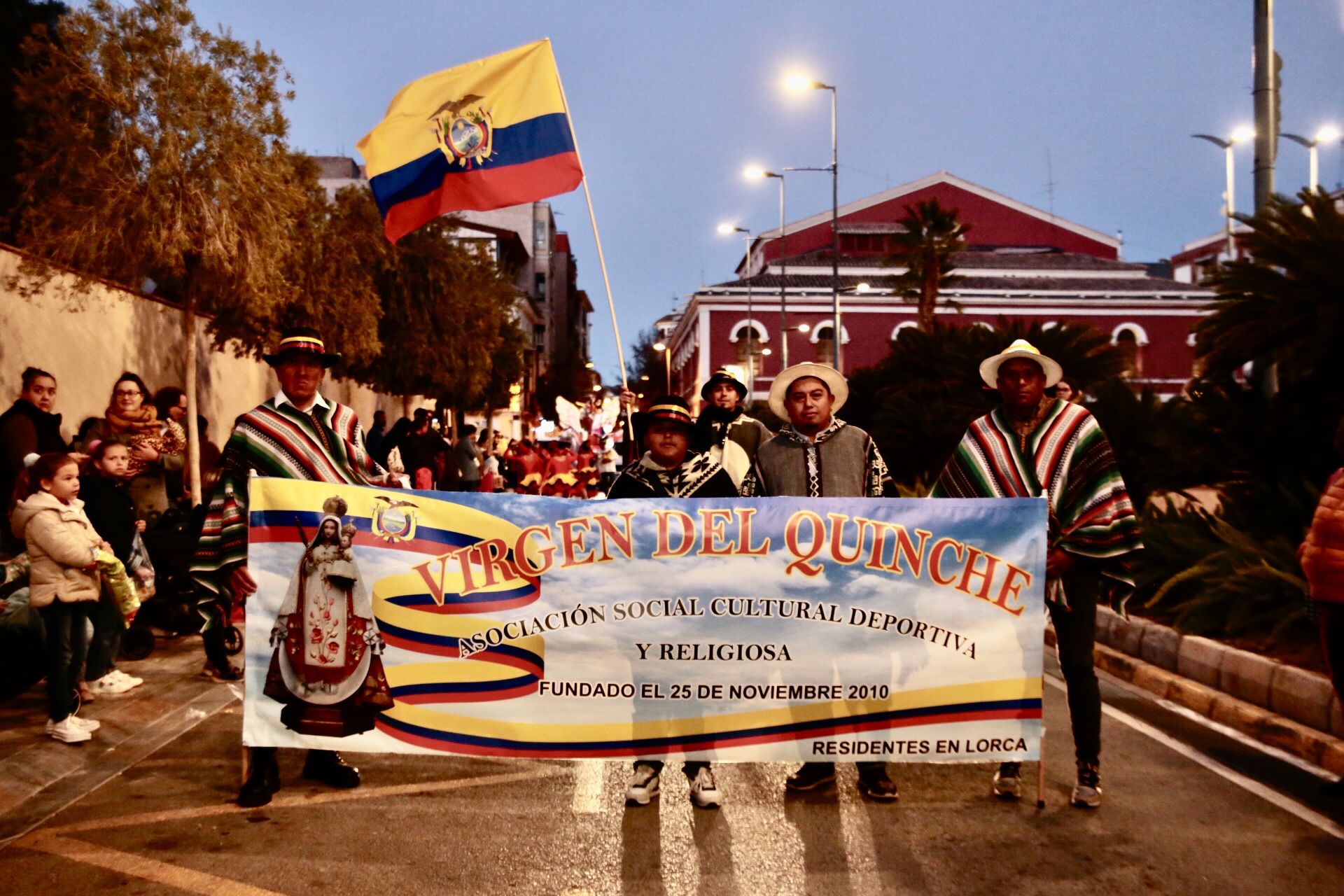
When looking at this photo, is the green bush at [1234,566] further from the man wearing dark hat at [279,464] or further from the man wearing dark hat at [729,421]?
the man wearing dark hat at [279,464]

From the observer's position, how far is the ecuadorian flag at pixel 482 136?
26.0 feet

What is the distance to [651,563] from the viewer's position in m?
5.27

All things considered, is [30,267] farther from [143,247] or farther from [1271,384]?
[1271,384]

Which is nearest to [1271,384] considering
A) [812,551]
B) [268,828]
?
[812,551]

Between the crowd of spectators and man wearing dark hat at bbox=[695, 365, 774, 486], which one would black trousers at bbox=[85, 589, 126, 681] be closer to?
the crowd of spectators

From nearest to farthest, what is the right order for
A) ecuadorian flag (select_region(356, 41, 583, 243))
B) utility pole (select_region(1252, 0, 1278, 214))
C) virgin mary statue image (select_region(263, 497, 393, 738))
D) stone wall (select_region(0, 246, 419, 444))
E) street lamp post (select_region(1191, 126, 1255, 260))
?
virgin mary statue image (select_region(263, 497, 393, 738)) < ecuadorian flag (select_region(356, 41, 583, 243)) < utility pole (select_region(1252, 0, 1278, 214)) < stone wall (select_region(0, 246, 419, 444)) < street lamp post (select_region(1191, 126, 1255, 260))

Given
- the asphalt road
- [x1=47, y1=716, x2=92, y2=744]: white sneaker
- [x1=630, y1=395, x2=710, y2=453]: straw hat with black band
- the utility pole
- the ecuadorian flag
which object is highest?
the utility pole

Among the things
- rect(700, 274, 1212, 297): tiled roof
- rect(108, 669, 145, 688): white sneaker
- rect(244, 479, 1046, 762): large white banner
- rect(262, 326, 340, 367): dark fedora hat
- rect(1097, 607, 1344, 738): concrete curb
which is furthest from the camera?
rect(700, 274, 1212, 297): tiled roof

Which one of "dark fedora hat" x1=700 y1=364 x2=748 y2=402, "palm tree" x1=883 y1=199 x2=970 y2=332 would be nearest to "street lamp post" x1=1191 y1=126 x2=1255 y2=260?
"palm tree" x1=883 y1=199 x2=970 y2=332

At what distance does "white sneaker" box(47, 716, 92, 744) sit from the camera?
6.37 meters

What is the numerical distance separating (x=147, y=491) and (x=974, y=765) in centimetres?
677

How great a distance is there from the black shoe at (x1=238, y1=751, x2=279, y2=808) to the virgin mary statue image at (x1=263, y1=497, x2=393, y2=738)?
280 mm

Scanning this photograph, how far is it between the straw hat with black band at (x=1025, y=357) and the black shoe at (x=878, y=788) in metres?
1.91

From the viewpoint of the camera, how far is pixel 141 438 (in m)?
9.01
